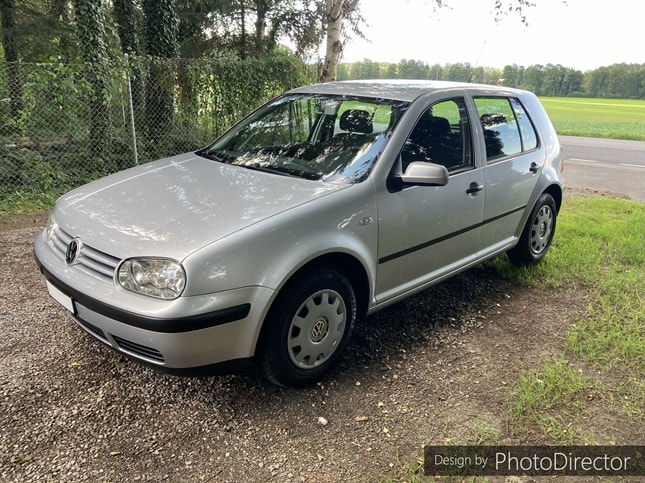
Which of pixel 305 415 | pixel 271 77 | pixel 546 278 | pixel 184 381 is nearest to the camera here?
pixel 305 415

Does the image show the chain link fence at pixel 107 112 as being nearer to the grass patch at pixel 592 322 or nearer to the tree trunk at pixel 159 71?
the tree trunk at pixel 159 71

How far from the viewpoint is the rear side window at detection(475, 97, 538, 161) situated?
383 cm

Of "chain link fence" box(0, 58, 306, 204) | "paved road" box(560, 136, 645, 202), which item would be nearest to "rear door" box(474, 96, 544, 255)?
"paved road" box(560, 136, 645, 202)

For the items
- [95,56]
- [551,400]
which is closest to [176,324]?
[551,400]

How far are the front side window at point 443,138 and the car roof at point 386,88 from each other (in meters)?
0.16

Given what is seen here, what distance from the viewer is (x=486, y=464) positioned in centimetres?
232

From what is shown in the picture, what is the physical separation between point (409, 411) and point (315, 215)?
1.20 meters

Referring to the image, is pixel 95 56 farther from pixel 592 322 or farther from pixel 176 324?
pixel 592 322

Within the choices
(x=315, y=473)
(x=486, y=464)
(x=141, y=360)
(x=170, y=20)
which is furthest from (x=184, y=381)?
(x=170, y=20)

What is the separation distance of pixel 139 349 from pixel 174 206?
0.80m

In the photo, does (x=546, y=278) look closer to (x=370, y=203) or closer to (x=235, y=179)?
(x=370, y=203)

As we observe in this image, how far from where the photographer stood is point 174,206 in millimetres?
2686

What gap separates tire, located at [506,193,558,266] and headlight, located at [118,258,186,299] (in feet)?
10.9

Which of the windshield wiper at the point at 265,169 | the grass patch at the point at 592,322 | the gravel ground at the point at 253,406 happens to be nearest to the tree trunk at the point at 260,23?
the grass patch at the point at 592,322
